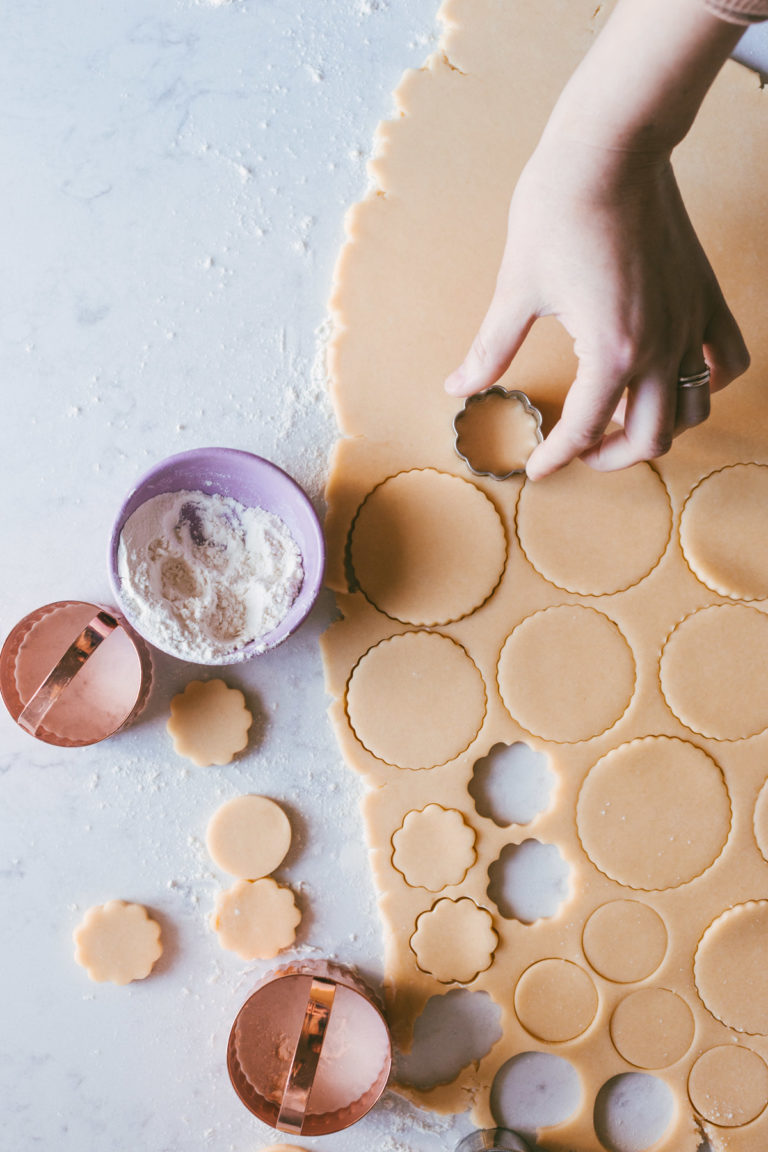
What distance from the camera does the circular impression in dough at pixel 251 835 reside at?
1.14 meters

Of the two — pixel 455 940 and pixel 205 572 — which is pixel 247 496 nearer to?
pixel 205 572

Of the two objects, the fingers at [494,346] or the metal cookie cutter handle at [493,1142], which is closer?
the fingers at [494,346]

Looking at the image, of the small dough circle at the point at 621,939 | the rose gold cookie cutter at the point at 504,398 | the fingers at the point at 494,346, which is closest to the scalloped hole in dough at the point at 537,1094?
the small dough circle at the point at 621,939

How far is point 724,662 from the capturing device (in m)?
1.14

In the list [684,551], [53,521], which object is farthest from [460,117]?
[53,521]

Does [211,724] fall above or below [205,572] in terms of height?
below

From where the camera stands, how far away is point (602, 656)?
3.73 ft

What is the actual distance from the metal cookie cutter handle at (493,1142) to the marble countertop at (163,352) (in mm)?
29

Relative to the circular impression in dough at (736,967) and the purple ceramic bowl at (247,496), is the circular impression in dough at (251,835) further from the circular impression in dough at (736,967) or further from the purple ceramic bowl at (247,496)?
the circular impression in dough at (736,967)

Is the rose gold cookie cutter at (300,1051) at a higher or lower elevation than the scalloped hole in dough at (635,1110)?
higher

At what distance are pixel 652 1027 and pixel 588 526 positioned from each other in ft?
2.32

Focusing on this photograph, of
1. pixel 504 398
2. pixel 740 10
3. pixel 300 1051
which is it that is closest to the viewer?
pixel 740 10

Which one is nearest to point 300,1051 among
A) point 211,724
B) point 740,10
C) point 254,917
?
point 254,917

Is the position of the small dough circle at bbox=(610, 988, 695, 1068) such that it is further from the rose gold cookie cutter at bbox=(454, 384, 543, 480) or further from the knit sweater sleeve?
the knit sweater sleeve
